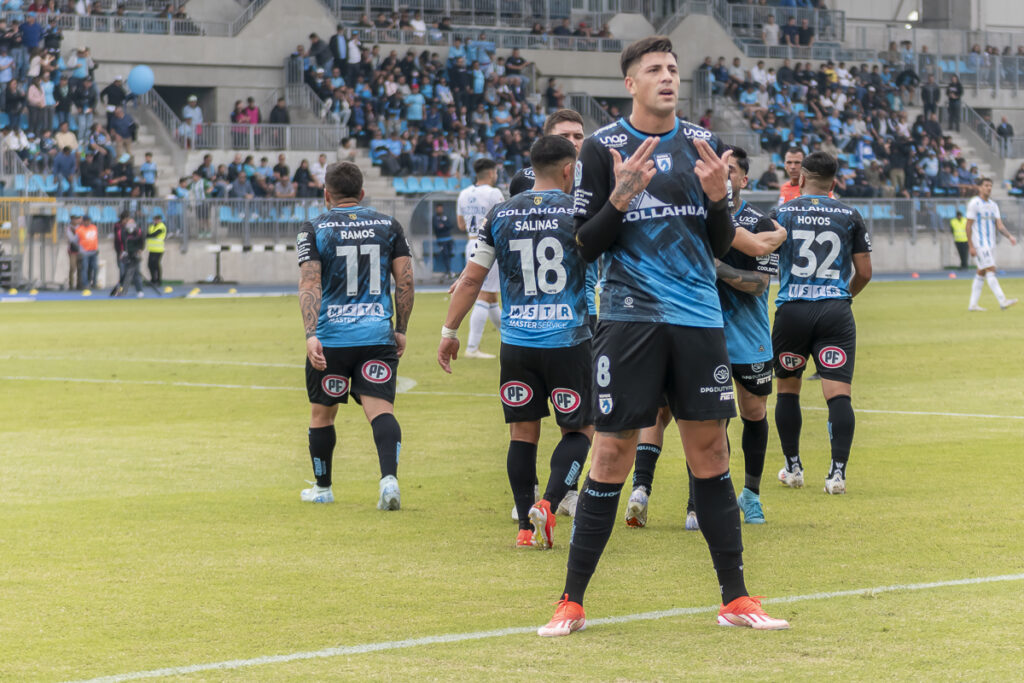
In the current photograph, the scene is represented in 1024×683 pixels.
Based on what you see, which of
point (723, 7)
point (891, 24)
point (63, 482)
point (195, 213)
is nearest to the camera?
point (63, 482)

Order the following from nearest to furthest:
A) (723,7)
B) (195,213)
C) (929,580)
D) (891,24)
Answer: (929,580)
(195,213)
(723,7)
(891,24)

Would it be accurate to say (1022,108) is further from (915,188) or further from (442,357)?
(442,357)

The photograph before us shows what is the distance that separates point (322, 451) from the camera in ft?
28.6

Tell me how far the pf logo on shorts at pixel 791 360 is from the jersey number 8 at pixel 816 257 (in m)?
0.49

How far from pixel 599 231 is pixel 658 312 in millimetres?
375

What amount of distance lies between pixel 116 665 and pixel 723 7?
51.5 meters

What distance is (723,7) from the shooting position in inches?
2128

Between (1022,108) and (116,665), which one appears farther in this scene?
(1022,108)

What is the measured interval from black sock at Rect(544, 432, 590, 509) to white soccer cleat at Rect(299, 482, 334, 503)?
1.71 metres

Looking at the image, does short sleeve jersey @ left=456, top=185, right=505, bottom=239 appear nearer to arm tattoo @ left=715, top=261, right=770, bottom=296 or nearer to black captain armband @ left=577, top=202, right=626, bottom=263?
arm tattoo @ left=715, top=261, right=770, bottom=296

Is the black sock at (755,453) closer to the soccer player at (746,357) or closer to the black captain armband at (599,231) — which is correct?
the soccer player at (746,357)

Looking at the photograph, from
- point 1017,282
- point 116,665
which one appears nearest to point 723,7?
point 1017,282

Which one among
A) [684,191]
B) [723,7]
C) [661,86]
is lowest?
[684,191]

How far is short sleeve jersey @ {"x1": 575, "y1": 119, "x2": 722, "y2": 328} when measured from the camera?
18.0 feet
